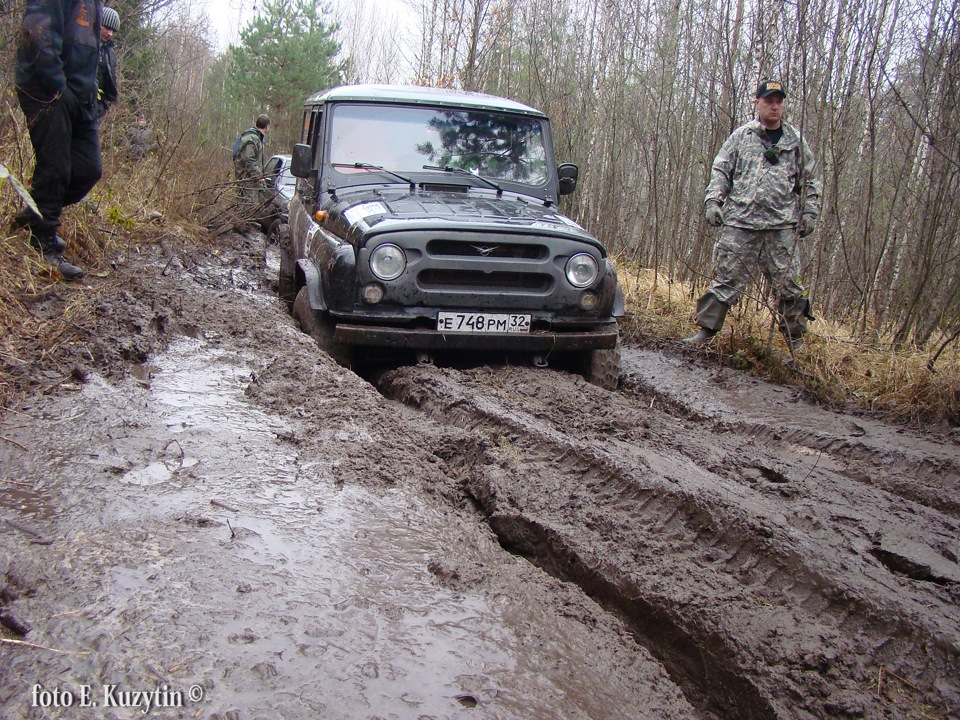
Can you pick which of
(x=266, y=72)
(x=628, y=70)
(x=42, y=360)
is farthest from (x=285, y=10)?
(x=42, y=360)

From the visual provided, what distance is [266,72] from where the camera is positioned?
25625mm

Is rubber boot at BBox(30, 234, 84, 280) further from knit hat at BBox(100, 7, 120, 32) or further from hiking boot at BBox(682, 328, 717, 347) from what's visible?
hiking boot at BBox(682, 328, 717, 347)

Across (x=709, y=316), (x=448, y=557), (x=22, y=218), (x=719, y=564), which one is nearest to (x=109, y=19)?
(x=22, y=218)

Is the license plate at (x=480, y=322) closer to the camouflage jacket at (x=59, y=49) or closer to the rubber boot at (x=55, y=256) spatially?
the rubber boot at (x=55, y=256)

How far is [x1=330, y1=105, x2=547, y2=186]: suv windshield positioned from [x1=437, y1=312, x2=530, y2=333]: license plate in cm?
144

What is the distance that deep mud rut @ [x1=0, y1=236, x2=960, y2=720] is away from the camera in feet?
5.86

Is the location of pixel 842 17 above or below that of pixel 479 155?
above

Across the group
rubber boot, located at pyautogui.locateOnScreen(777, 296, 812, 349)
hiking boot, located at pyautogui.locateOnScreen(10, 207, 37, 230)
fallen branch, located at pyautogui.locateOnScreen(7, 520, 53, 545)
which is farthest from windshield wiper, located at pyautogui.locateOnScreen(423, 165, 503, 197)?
fallen branch, located at pyautogui.locateOnScreen(7, 520, 53, 545)

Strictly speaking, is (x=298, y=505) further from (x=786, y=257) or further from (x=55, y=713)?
(x=786, y=257)

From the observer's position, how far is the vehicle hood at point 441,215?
4277mm

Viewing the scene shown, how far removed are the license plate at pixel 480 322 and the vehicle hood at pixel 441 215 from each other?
481mm

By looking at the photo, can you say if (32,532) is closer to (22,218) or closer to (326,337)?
(326,337)

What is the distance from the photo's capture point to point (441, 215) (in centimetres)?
441

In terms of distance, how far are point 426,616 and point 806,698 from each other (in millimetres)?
984
